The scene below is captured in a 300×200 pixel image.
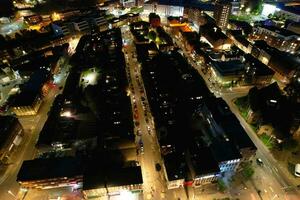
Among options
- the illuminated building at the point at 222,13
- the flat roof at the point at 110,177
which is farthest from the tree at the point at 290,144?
the illuminated building at the point at 222,13

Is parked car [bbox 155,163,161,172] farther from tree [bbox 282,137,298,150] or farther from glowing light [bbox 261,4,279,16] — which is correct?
glowing light [bbox 261,4,279,16]

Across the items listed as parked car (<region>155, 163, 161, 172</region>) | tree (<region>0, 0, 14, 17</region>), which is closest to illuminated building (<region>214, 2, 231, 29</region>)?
parked car (<region>155, 163, 161, 172</region>)

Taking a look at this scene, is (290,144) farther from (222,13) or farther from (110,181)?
(222,13)

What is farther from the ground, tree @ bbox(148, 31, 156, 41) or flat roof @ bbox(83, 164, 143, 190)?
tree @ bbox(148, 31, 156, 41)

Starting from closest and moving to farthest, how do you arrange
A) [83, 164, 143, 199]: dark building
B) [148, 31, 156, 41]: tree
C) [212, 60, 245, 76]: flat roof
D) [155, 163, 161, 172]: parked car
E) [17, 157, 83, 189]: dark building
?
1. [83, 164, 143, 199]: dark building
2. [17, 157, 83, 189]: dark building
3. [155, 163, 161, 172]: parked car
4. [212, 60, 245, 76]: flat roof
5. [148, 31, 156, 41]: tree

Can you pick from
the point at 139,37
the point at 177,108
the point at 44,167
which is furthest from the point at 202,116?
the point at 139,37

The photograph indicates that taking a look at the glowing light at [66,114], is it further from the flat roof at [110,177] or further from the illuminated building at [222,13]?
the illuminated building at [222,13]

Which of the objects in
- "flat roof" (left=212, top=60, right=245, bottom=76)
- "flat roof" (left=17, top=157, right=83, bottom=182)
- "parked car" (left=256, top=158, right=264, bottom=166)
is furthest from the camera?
"flat roof" (left=212, top=60, right=245, bottom=76)

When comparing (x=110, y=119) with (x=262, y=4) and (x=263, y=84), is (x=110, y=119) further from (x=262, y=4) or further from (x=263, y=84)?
(x=262, y=4)

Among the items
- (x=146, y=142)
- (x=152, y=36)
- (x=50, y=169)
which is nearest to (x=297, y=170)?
(x=146, y=142)
